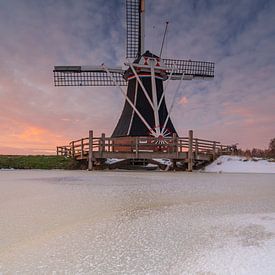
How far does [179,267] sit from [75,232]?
54.9 inches

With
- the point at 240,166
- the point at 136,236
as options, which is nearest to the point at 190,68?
the point at 240,166

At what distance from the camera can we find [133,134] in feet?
58.8

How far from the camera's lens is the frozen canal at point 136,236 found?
8.05 feet

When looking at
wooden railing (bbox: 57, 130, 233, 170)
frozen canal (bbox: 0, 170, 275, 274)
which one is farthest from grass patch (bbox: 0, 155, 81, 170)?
frozen canal (bbox: 0, 170, 275, 274)

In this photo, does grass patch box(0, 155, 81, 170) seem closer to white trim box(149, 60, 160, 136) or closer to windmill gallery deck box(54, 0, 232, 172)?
windmill gallery deck box(54, 0, 232, 172)

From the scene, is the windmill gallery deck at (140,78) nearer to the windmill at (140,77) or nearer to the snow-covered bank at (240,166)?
the windmill at (140,77)

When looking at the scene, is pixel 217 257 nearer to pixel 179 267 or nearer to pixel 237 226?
pixel 179 267

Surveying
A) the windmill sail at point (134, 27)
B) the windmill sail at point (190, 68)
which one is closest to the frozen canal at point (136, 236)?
the windmill sail at point (190, 68)

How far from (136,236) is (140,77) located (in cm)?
1610

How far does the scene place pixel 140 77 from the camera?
61.2 feet

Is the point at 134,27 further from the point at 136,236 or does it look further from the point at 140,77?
the point at 136,236

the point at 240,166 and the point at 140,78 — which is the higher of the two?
the point at 140,78

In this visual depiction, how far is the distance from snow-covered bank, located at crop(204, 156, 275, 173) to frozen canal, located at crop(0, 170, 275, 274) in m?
8.76

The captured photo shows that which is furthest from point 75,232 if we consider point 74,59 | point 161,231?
point 74,59
